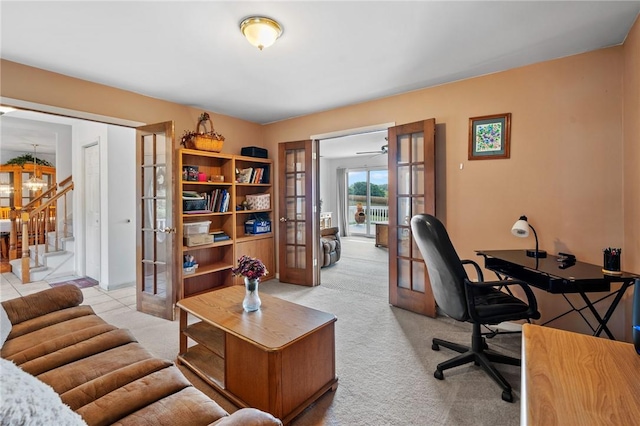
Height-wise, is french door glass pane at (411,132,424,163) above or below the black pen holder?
above

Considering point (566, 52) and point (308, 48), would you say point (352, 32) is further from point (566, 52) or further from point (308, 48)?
point (566, 52)

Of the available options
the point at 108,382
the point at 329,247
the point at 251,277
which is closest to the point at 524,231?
the point at 251,277

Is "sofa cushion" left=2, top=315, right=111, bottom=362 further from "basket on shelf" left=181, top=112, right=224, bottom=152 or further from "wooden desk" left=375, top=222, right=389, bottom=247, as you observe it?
"wooden desk" left=375, top=222, right=389, bottom=247

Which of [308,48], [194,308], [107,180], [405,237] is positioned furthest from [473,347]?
[107,180]

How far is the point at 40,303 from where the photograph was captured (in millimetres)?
1921

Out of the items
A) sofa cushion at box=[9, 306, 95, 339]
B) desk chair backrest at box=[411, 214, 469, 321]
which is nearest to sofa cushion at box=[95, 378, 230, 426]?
sofa cushion at box=[9, 306, 95, 339]

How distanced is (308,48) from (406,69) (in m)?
1.00

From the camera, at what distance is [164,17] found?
1.95 m

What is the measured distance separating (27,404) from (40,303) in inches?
70.4

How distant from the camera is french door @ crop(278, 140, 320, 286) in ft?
13.8

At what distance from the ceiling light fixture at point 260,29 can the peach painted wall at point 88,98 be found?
6.50ft

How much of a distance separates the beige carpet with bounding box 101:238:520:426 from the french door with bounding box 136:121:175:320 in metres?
0.24

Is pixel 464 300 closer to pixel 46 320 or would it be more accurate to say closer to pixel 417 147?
pixel 417 147

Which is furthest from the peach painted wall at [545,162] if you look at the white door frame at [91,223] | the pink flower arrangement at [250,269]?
the white door frame at [91,223]
